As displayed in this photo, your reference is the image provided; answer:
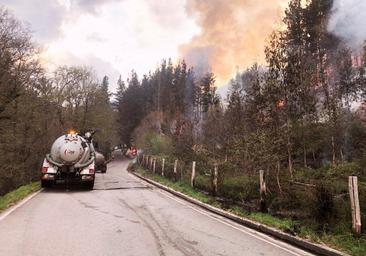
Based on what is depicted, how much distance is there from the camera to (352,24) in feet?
88.8

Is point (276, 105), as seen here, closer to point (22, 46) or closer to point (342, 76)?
point (342, 76)

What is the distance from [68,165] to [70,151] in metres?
0.70

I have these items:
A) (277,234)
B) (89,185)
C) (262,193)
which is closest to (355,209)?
(277,234)

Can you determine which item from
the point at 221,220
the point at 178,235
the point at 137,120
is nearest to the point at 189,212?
the point at 221,220

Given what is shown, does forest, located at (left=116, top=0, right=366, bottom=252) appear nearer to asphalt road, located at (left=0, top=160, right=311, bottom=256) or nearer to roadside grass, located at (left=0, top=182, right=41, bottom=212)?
asphalt road, located at (left=0, top=160, right=311, bottom=256)

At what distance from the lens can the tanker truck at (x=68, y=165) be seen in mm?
21109

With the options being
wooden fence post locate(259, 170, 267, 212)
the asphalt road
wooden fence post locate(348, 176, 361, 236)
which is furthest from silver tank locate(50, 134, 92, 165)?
wooden fence post locate(348, 176, 361, 236)

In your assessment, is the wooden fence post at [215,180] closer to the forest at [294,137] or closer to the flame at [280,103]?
the forest at [294,137]

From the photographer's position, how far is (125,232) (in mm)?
10055

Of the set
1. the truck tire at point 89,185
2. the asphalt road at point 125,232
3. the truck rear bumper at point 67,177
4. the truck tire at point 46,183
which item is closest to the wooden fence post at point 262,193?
the asphalt road at point 125,232

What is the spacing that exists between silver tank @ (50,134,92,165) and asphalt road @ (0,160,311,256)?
555 centimetres

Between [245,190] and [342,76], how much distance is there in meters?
21.5

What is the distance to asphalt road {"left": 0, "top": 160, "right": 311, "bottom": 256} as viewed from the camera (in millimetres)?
8242

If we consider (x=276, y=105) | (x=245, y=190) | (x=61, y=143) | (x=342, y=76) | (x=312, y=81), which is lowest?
(x=245, y=190)
